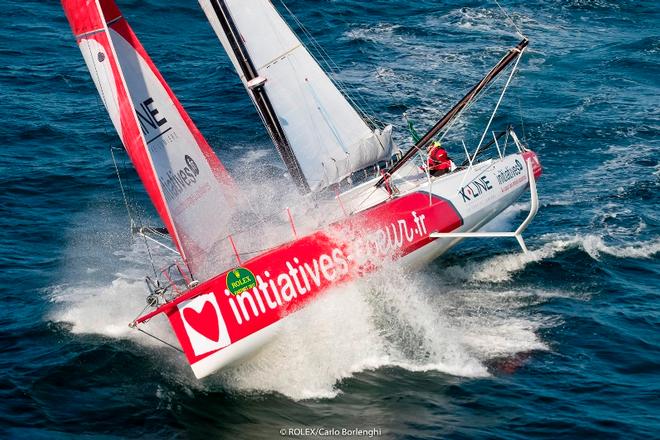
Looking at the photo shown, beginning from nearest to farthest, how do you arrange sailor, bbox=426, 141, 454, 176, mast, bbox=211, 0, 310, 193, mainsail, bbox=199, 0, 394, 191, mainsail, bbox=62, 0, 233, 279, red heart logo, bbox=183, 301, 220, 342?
mainsail, bbox=62, 0, 233, 279
red heart logo, bbox=183, 301, 220, 342
mast, bbox=211, 0, 310, 193
mainsail, bbox=199, 0, 394, 191
sailor, bbox=426, 141, 454, 176

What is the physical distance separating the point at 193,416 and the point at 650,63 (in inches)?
745

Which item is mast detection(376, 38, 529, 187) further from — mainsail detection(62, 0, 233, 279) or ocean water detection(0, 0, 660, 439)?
mainsail detection(62, 0, 233, 279)

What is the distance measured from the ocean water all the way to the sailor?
5.61 ft

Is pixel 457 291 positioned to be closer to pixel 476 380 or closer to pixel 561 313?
pixel 561 313

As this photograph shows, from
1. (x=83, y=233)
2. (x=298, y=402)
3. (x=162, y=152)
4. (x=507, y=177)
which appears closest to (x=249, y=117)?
(x=83, y=233)

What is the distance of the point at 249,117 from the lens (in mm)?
23719

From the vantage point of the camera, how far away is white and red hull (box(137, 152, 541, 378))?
1312 centimetres

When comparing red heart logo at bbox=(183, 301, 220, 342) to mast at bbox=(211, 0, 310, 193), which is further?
mast at bbox=(211, 0, 310, 193)

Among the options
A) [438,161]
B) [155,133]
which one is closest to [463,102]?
[438,161]

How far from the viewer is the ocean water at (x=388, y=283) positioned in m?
12.6

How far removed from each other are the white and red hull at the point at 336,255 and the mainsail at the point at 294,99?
0.86m

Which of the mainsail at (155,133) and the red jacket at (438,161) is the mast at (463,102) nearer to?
the red jacket at (438,161)

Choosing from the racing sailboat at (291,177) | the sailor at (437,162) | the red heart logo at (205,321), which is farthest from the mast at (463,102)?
the red heart logo at (205,321)

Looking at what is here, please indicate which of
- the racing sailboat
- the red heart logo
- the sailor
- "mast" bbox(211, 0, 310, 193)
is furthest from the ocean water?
"mast" bbox(211, 0, 310, 193)
